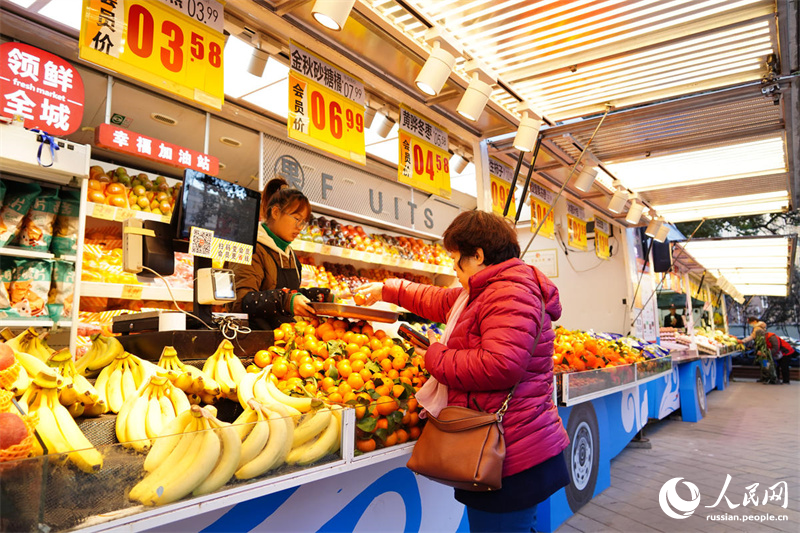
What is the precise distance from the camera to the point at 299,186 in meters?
5.73

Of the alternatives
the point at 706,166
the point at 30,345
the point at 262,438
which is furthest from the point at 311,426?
the point at 706,166

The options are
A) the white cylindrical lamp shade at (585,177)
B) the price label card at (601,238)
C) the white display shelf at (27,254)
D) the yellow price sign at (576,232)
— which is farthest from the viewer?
the price label card at (601,238)

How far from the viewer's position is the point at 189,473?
4.17 ft

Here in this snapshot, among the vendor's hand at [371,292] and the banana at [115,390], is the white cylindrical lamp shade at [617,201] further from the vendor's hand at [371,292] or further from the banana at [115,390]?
the banana at [115,390]

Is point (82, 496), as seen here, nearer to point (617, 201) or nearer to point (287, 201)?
point (287, 201)

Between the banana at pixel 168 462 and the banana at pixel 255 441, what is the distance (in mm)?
157

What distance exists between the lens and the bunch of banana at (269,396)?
1788mm

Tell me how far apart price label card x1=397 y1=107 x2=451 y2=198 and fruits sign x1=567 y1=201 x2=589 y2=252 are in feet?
10.9

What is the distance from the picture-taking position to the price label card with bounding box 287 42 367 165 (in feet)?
9.86

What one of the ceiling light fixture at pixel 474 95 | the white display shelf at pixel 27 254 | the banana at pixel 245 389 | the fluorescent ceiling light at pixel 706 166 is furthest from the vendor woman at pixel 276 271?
the fluorescent ceiling light at pixel 706 166

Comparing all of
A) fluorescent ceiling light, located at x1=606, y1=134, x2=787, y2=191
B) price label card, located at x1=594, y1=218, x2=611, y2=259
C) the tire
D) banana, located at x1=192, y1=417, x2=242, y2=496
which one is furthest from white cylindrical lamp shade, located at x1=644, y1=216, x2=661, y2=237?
banana, located at x1=192, y1=417, x2=242, y2=496

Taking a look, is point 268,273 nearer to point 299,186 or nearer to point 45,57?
point 45,57

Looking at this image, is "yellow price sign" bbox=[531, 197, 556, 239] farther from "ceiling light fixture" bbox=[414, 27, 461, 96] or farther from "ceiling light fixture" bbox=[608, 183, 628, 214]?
"ceiling light fixture" bbox=[414, 27, 461, 96]

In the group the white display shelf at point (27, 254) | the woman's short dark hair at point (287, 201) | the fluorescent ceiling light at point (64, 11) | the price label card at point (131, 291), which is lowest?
the price label card at point (131, 291)
